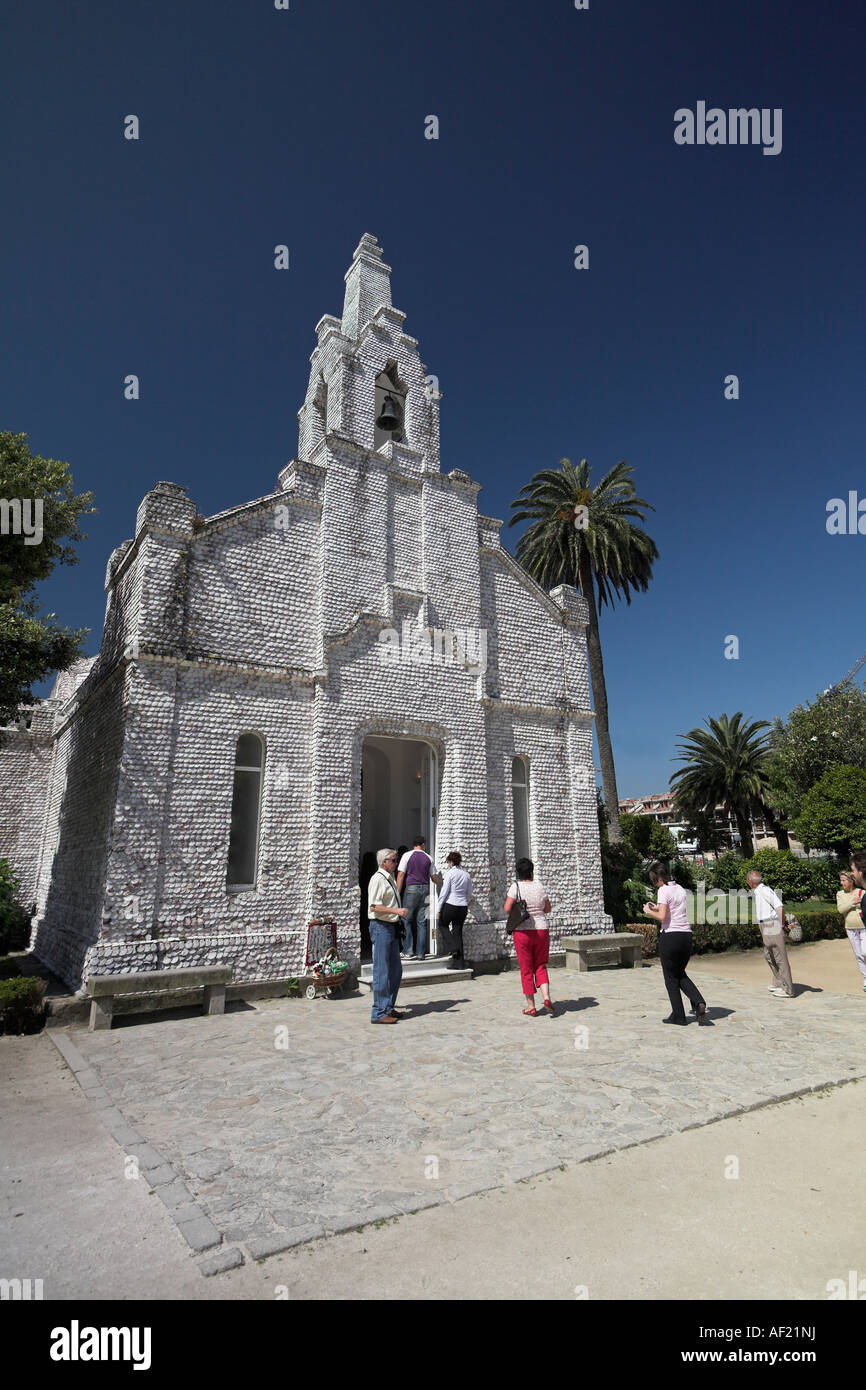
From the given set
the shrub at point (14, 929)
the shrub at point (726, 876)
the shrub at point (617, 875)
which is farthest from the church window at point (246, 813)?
the shrub at point (726, 876)

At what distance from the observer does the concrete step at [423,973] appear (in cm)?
1152

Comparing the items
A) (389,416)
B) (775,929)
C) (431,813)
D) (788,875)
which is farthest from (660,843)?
(389,416)

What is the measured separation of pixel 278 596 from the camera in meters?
12.2

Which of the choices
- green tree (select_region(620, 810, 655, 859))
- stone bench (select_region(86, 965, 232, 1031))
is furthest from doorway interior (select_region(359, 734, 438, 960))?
green tree (select_region(620, 810, 655, 859))

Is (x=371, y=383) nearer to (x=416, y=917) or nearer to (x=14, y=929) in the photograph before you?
(x=416, y=917)

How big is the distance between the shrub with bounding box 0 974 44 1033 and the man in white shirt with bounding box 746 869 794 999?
34.1 feet

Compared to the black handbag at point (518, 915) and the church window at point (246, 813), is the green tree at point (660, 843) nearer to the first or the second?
the black handbag at point (518, 915)

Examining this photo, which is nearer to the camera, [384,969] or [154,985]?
[384,969]

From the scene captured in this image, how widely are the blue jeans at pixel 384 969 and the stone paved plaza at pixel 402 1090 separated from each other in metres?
0.35

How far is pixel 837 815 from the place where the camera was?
85.3 ft

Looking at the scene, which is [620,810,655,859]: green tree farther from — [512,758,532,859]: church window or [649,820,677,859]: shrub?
[512,758,532,859]: church window

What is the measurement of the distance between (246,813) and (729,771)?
3488cm

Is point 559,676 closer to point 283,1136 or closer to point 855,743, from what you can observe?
point 283,1136
